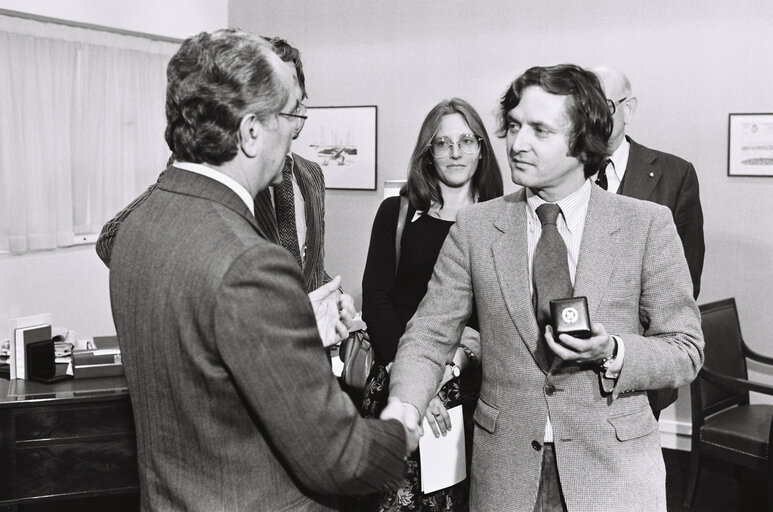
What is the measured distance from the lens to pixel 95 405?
2895 millimetres

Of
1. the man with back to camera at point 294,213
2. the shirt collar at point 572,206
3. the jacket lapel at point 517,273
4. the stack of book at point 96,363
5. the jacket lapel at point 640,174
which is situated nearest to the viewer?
the jacket lapel at point 517,273

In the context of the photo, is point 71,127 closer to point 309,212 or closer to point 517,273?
point 309,212

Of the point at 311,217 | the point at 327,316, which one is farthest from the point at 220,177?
the point at 311,217

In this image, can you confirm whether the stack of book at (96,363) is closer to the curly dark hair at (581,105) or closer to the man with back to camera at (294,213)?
the man with back to camera at (294,213)

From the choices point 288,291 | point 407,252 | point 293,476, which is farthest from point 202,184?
point 407,252

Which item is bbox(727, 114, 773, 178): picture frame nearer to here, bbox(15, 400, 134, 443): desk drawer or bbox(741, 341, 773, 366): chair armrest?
bbox(741, 341, 773, 366): chair armrest

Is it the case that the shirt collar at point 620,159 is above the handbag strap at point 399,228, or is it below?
above

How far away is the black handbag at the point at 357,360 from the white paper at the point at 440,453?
453 millimetres

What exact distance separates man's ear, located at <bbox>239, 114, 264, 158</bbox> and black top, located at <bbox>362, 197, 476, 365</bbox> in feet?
4.89

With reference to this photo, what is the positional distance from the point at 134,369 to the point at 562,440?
1028 mm

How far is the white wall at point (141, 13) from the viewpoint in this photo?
214 inches

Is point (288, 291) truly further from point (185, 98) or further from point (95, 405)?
point (95, 405)

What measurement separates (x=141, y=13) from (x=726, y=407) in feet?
16.2

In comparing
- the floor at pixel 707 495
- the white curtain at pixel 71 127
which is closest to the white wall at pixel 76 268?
the white curtain at pixel 71 127
